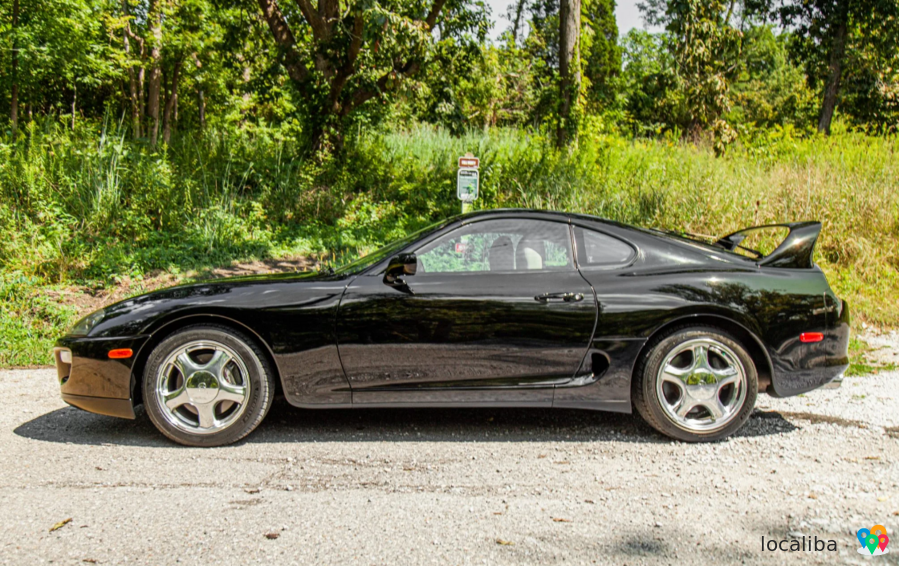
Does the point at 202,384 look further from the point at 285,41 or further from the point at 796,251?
the point at 285,41

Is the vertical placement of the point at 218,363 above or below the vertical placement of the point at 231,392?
above

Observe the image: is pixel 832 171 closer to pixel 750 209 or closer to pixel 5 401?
pixel 750 209

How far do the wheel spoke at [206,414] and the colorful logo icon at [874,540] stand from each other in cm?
330

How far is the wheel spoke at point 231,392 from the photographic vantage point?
3.90 metres

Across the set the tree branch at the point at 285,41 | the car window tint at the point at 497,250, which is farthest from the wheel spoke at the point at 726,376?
the tree branch at the point at 285,41

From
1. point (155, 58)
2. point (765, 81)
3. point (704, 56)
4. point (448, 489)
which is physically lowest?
point (448, 489)

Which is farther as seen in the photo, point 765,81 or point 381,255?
point 765,81

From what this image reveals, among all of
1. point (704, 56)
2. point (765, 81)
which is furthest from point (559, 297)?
point (765, 81)

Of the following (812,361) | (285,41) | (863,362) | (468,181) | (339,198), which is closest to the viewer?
(812,361)

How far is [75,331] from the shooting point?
400 centimetres

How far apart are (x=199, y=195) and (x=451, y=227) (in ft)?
26.2

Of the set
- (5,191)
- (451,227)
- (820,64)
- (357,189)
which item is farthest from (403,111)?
(451,227)

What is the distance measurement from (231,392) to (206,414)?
8.0 inches

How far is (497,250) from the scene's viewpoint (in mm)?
4090
